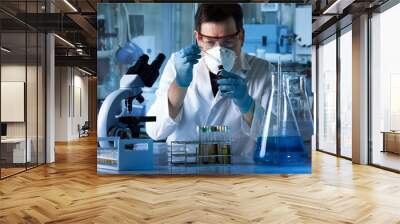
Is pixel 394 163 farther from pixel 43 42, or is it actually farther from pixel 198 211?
pixel 43 42

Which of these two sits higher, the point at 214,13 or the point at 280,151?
the point at 214,13

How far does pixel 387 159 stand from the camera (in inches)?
317

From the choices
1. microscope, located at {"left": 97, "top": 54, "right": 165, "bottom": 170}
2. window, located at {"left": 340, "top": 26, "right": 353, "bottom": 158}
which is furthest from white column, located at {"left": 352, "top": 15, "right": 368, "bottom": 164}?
microscope, located at {"left": 97, "top": 54, "right": 165, "bottom": 170}

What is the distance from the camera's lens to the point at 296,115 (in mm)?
7125

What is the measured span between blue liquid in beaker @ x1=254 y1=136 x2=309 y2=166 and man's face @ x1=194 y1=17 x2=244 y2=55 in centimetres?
170

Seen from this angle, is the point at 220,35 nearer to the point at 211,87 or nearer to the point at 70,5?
the point at 211,87

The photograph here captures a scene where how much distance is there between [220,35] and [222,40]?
0.10 meters

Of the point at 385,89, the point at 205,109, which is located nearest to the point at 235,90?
the point at 205,109

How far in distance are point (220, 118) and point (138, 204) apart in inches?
107

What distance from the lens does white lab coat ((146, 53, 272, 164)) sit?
23.4 feet

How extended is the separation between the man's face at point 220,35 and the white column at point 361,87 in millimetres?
3119

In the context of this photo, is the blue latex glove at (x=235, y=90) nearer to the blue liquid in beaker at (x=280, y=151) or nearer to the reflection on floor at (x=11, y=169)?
the blue liquid in beaker at (x=280, y=151)

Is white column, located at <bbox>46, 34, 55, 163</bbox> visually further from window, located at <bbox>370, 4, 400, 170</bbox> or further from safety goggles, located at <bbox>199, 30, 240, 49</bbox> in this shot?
window, located at <bbox>370, 4, 400, 170</bbox>

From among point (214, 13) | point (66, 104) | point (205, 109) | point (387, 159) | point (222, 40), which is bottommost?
point (387, 159)
